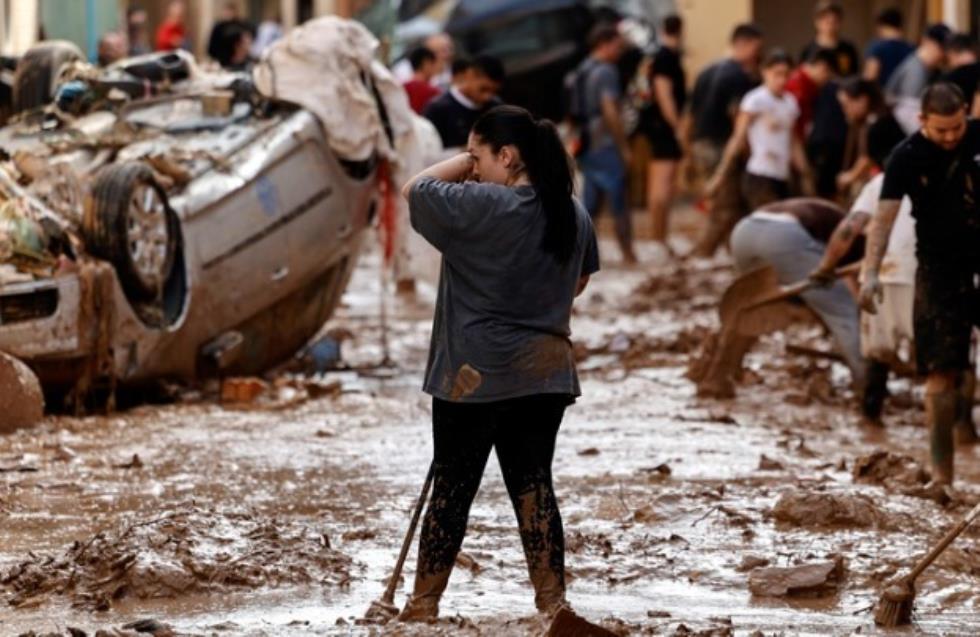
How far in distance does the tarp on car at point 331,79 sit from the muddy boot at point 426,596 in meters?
6.72

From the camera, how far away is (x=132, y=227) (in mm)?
11281

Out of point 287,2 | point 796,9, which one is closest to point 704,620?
point 796,9

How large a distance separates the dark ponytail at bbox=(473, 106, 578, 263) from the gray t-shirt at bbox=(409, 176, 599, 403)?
26mm

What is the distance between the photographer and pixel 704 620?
6.86 m

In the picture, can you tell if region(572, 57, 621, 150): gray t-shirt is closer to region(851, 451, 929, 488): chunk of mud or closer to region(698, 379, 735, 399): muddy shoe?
region(698, 379, 735, 399): muddy shoe

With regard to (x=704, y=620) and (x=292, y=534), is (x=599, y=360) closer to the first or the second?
(x=292, y=534)

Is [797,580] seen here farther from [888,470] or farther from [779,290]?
[779,290]

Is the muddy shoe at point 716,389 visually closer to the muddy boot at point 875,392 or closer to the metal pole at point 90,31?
the muddy boot at point 875,392

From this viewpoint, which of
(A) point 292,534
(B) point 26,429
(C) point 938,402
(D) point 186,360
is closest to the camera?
(A) point 292,534

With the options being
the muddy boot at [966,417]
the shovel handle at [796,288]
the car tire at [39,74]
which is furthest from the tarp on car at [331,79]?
the muddy boot at [966,417]

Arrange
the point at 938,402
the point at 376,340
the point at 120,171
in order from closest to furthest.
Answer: the point at 938,402 < the point at 120,171 < the point at 376,340

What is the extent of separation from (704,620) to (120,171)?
5323mm

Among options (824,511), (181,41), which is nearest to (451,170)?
(824,511)

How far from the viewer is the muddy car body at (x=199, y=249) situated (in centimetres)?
1108
